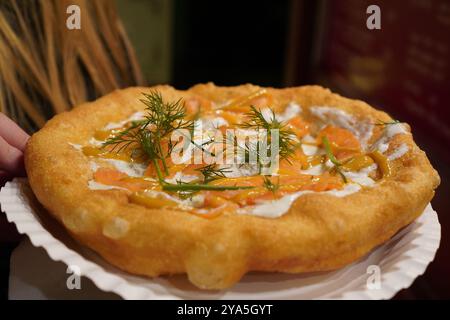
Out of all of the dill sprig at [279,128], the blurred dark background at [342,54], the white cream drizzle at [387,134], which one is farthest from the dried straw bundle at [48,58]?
the blurred dark background at [342,54]

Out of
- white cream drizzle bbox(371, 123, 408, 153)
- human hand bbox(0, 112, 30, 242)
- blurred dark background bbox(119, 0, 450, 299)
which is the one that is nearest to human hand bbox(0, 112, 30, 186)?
human hand bbox(0, 112, 30, 242)

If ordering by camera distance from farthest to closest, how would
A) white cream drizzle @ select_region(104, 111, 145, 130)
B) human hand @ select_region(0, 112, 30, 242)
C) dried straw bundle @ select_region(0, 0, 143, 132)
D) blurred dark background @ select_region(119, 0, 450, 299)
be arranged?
blurred dark background @ select_region(119, 0, 450, 299)
dried straw bundle @ select_region(0, 0, 143, 132)
white cream drizzle @ select_region(104, 111, 145, 130)
human hand @ select_region(0, 112, 30, 242)

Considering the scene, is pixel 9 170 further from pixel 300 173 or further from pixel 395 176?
pixel 395 176

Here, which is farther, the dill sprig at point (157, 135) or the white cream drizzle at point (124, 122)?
the white cream drizzle at point (124, 122)

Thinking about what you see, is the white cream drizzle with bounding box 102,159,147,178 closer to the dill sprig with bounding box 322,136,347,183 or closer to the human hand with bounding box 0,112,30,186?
the human hand with bounding box 0,112,30,186

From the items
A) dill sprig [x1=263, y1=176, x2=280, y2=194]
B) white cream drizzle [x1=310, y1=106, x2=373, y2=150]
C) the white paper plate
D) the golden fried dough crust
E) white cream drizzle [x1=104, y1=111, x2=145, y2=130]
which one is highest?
white cream drizzle [x1=310, y1=106, x2=373, y2=150]

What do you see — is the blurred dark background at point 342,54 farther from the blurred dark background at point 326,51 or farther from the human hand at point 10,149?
the human hand at point 10,149
